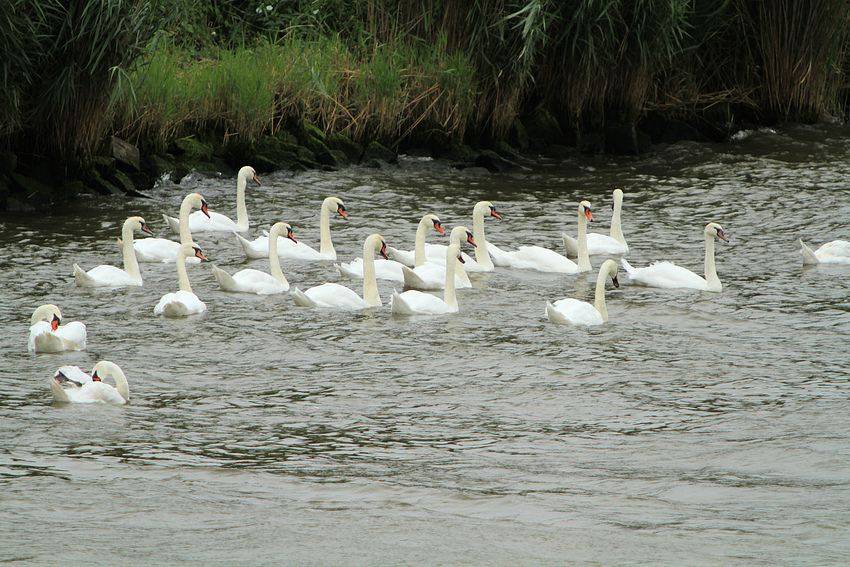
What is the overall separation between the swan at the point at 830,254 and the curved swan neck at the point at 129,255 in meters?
6.96

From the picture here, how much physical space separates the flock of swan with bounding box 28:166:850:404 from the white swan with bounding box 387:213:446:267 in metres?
0.01

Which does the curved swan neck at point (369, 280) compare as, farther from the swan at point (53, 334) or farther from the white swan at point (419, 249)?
the swan at point (53, 334)

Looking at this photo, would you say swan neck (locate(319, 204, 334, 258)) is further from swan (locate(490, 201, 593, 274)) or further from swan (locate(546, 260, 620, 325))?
swan (locate(546, 260, 620, 325))

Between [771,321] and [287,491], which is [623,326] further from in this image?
[287,491]

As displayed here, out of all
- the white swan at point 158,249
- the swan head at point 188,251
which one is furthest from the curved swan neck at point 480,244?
the white swan at point 158,249

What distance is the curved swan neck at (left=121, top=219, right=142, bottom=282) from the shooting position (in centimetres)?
1025

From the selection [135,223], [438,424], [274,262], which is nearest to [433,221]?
[274,262]

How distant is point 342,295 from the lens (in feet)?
31.4

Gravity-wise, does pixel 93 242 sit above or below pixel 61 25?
below

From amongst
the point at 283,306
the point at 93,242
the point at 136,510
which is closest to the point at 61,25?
the point at 93,242

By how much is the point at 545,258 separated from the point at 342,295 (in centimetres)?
261

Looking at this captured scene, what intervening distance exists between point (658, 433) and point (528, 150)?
11.9 m

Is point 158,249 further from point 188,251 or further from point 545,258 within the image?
point 545,258

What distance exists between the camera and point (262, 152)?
16.2 metres
